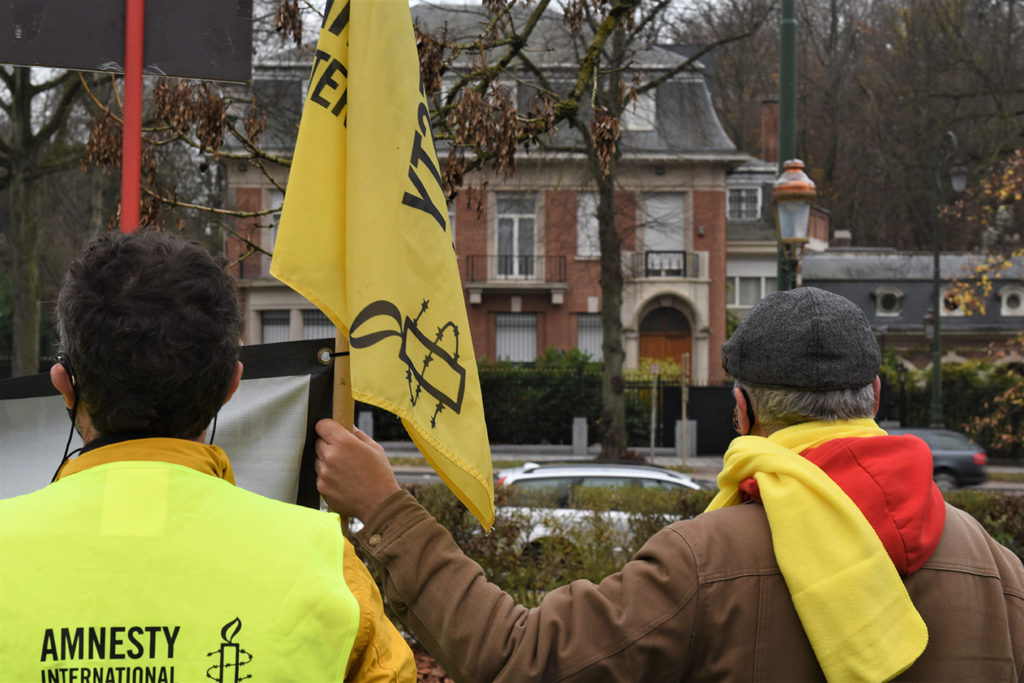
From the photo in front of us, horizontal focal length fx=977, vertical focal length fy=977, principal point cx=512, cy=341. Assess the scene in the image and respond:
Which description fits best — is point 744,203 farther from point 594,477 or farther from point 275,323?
point 594,477

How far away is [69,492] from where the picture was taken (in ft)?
5.09

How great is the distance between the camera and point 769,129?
42.6m

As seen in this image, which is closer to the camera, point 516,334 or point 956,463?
point 956,463

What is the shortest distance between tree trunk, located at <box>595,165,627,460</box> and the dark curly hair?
56.5ft

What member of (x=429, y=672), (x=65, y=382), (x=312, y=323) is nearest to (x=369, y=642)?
(x=65, y=382)

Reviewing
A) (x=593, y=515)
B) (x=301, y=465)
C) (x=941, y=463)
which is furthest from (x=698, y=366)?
(x=301, y=465)

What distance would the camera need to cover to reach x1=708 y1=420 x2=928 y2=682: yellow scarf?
174 cm

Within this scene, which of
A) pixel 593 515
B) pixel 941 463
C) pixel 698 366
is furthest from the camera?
pixel 698 366

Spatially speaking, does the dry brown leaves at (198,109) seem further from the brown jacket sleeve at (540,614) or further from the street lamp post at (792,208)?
the street lamp post at (792,208)

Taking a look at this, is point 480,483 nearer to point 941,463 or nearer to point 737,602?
point 737,602

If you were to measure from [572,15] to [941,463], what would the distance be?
54.5 feet

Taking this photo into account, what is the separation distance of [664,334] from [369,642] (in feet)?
104

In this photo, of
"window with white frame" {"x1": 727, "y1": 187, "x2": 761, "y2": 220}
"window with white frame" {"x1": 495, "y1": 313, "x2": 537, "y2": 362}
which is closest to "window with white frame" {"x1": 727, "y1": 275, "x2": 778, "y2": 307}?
"window with white frame" {"x1": 727, "y1": 187, "x2": 761, "y2": 220}

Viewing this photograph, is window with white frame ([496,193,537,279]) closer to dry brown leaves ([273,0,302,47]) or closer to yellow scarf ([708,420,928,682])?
dry brown leaves ([273,0,302,47])
